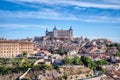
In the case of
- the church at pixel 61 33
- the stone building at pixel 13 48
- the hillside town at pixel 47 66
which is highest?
the church at pixel 61 33

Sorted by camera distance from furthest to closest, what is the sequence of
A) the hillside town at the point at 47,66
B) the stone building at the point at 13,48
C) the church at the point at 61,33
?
the church at the point at 61,33
the stone building at the point at 13,48
the hillside town at the point at 47,66

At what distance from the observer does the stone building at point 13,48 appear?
3131cm

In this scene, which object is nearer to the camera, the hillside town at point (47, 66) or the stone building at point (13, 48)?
the hillside town at point (47, 66)

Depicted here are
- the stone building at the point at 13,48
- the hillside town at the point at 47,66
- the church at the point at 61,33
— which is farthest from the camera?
the church at the point at 61,33

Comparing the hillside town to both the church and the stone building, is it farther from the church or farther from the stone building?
the church

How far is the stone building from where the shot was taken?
3131 centimetres

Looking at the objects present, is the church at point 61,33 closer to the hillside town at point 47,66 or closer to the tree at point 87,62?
the hillside town at point 47,66

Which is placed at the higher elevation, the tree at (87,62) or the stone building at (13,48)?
the stone building at (13,48)

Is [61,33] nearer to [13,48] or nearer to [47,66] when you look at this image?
[13,48]

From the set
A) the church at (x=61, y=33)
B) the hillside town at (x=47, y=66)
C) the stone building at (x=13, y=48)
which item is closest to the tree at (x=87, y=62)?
the hillside town at (x=47, y=66)

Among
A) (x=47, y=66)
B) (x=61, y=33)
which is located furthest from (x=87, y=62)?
(x=61, y=33)

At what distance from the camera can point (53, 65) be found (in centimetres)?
2691

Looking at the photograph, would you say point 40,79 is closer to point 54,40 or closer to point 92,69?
point 92,69

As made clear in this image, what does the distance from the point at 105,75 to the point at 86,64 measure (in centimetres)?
290
